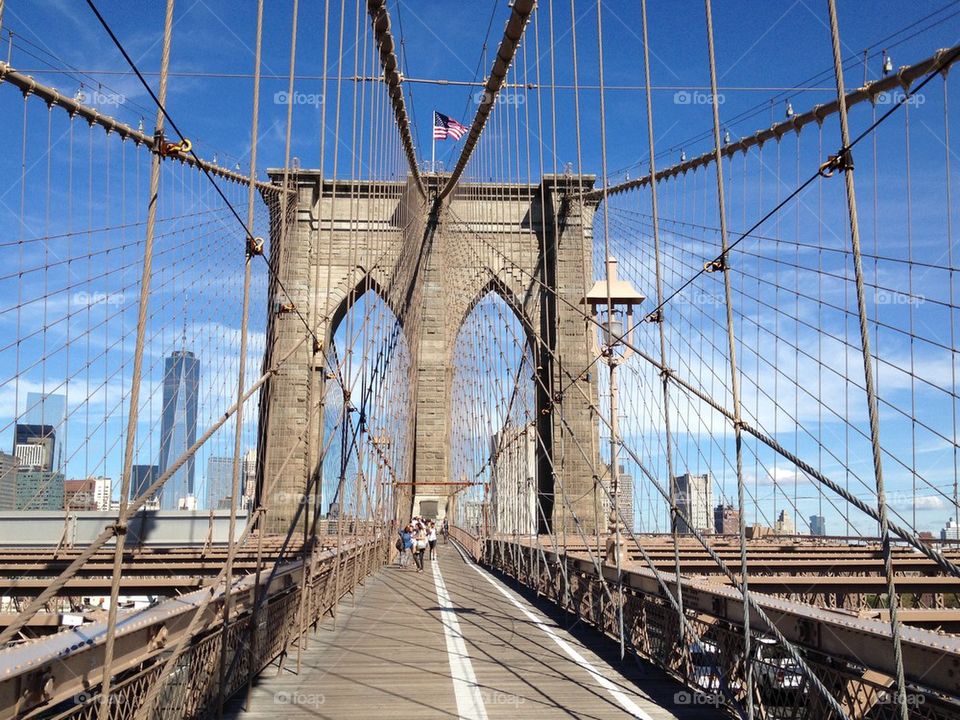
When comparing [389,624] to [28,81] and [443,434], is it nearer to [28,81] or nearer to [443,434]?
[28,81]

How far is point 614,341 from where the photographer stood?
10.3 meters

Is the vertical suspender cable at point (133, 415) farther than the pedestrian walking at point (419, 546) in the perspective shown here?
No

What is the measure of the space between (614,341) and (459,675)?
521cm

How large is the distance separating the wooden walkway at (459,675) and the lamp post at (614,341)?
40.4 inches

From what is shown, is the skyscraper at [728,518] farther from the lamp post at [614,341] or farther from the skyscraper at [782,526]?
the lamp post at [614,341]

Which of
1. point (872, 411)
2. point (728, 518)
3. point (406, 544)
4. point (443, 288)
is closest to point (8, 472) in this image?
point (406, 544)

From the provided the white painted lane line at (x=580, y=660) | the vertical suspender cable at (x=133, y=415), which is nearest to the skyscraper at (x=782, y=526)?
the white painted lane line at (x=580, y=660)

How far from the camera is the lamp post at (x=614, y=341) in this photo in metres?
7.66

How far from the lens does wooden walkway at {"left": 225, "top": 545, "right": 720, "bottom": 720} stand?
4949 mm

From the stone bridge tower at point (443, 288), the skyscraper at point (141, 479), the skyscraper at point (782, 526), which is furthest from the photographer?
the stone bridge tower at point (443, 288)

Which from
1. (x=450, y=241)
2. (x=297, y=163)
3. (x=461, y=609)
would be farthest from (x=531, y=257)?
(x=461, y=609)

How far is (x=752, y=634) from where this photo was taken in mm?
4590

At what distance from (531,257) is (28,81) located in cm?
2155

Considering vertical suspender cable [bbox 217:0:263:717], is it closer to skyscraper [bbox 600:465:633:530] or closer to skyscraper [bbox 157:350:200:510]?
skyscraper [bbox 157:350:200:510]
